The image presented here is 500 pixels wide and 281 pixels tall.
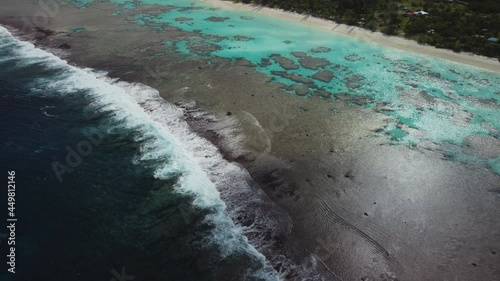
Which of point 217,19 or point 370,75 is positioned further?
point 217,19

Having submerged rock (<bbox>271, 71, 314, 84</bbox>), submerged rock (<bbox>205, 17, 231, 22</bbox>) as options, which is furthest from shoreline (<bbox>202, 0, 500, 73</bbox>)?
submerged rock (<bbox>271, 71, 314, 84</bbox>)

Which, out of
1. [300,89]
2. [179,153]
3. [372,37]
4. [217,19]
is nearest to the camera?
[179,153]

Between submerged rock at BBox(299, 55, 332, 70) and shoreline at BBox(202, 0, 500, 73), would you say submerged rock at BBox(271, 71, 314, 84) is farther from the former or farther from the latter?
shoreline at BBox(202, 0, 500, 73)

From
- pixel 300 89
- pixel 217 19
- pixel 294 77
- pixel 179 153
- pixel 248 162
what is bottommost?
pixel 179 153

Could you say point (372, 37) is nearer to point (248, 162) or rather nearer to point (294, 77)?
point (294, 77)

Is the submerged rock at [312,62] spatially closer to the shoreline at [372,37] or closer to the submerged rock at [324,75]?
the submerged rock at [324,75]

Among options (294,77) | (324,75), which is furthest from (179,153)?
(324,75)
